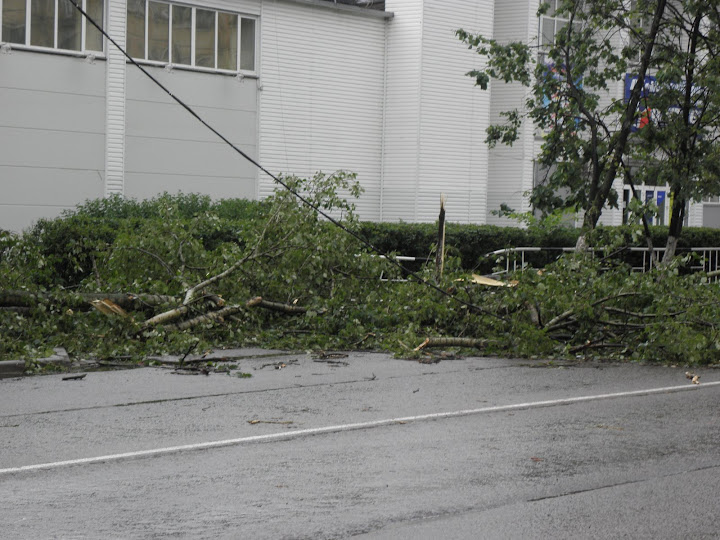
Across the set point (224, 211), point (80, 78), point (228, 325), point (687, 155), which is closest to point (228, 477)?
point (228, 325)

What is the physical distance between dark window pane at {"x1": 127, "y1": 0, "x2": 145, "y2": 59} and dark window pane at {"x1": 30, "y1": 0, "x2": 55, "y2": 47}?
6.80 ft

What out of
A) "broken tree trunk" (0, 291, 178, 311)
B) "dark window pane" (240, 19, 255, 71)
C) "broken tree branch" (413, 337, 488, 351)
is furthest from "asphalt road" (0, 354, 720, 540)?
"dark window pane" (240, 19, 255, 71)

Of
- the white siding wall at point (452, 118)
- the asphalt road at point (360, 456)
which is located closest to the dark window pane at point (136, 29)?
the white siding wall at point (452, 118)

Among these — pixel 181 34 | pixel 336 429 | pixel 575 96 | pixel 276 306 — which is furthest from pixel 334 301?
pixel 181 34

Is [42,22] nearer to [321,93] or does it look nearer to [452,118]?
[321,93]

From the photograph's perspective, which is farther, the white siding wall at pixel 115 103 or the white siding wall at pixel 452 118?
the white siding wall at pixel 452 118

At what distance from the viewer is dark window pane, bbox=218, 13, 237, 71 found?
28.2 m

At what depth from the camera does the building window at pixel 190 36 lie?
87.4 feet

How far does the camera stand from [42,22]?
82.3 feet

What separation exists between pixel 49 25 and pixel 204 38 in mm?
4398

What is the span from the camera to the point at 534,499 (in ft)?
18.8

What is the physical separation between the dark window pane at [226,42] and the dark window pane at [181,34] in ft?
3.32

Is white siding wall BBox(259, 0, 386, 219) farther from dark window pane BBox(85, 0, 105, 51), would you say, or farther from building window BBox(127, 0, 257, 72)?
dark window pane BBox(85, 0, 105, 51)

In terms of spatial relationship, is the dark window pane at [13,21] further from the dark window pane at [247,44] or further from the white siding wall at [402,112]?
the white siding wall at [402,112]
